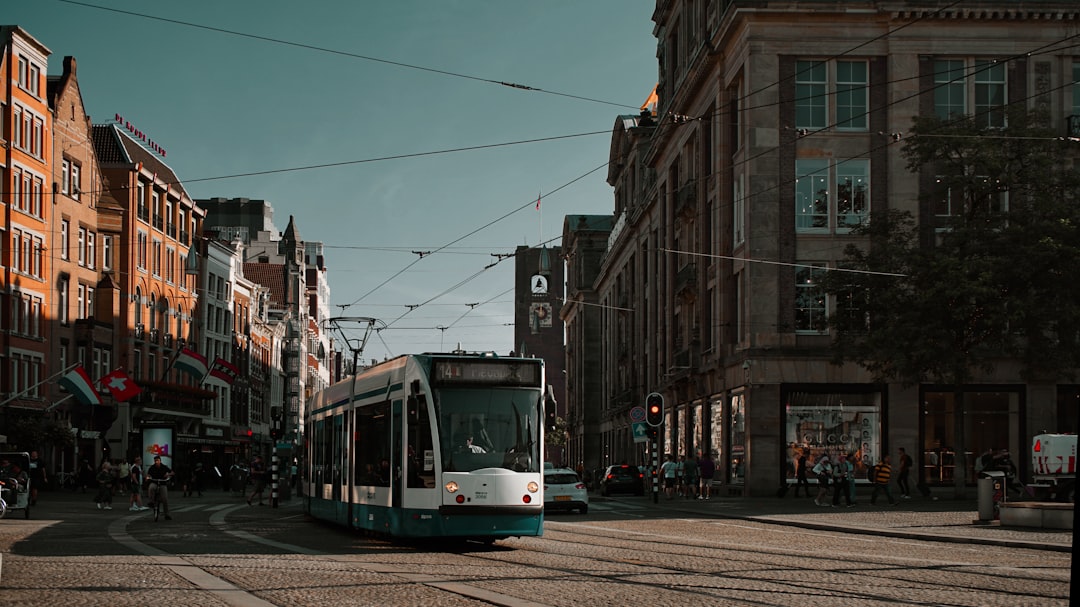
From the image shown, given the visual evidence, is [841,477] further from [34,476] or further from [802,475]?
[34,476]

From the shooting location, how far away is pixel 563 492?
35844mm

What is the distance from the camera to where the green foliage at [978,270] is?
35781 mm

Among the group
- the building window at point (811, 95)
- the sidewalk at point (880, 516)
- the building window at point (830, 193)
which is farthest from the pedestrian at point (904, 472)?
the building window at point (811, 95)

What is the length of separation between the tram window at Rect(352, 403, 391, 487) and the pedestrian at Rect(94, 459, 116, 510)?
53.2 feet

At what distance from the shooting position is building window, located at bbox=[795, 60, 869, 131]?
45.7 metres

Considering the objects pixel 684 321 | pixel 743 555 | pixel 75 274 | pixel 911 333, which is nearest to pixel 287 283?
pixel 75 274

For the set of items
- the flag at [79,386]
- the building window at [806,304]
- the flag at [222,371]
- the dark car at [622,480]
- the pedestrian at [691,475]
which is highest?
the building window at [806,304]

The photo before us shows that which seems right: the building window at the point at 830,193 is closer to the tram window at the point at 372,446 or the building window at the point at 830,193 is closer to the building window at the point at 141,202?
the tram window at the point at 372,446

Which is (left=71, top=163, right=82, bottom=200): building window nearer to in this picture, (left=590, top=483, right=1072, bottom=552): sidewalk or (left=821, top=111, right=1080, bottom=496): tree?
(left=590, top=483, right=1072, bottom=552): sidewalk

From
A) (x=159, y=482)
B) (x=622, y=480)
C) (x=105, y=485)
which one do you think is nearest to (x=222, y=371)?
(x=622, y=480)

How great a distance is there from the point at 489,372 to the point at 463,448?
1209 millimetres

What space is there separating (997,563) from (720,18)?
35366 mm

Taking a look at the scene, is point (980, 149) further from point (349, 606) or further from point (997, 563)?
point (349, 606)

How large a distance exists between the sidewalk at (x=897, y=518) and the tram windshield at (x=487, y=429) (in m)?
7.69
